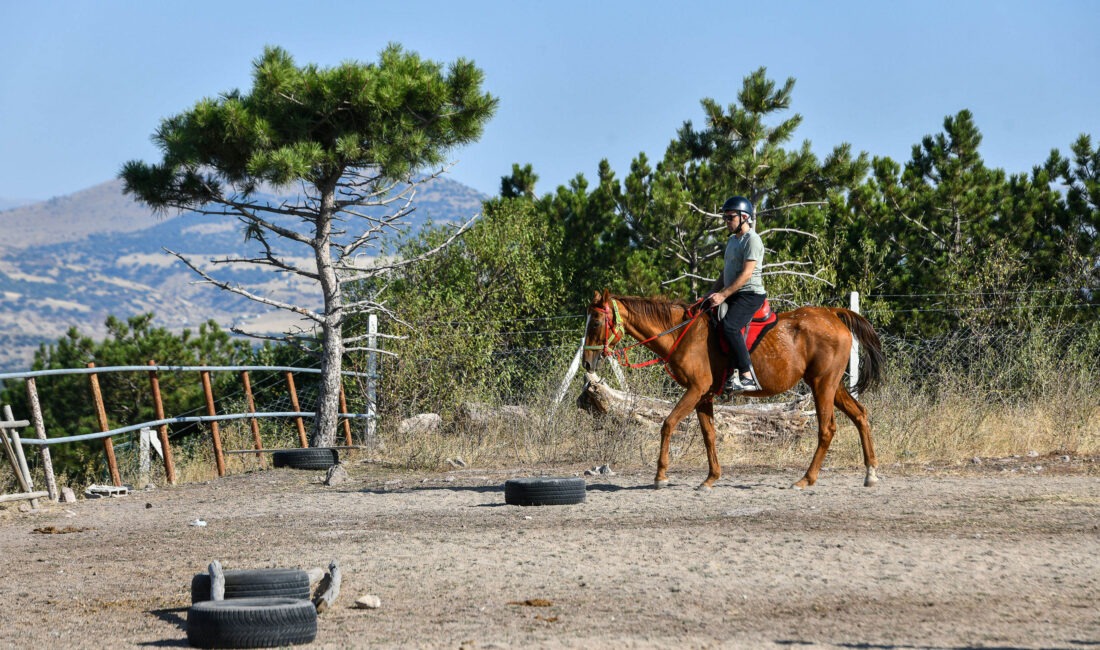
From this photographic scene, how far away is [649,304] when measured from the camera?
13.0 metres

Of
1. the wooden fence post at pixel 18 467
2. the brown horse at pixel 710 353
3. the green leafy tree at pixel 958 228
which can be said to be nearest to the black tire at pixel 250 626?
the brown horse at pixel 710 353

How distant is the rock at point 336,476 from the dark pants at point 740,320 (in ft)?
16.9

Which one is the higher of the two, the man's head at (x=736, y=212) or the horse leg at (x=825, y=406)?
the man's head at (x=736, y=212)

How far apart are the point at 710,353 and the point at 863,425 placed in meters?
1.74

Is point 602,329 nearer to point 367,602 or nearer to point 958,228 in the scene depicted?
point 367,602

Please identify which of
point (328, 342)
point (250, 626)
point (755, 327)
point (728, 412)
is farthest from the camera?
point (328, 342)

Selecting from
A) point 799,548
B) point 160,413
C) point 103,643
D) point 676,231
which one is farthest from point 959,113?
point 103,643

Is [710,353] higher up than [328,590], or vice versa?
[710,353]

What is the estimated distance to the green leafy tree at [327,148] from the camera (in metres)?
17.9

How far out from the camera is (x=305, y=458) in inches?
656

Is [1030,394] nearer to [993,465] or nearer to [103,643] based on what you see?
[993,465]

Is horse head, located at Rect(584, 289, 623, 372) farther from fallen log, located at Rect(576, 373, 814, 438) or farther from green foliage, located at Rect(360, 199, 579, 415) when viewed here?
green foliage, located at Rect(360, 199, 579, 415)

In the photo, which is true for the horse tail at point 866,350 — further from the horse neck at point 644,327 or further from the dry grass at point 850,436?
the horse neck at point 644,327

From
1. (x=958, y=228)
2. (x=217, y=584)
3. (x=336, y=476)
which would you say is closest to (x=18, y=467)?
(x=336, y=476)
